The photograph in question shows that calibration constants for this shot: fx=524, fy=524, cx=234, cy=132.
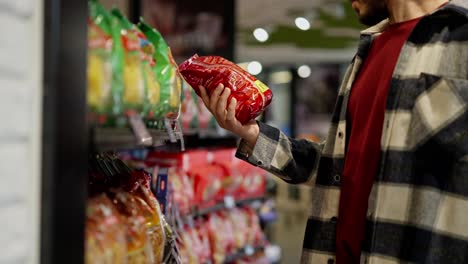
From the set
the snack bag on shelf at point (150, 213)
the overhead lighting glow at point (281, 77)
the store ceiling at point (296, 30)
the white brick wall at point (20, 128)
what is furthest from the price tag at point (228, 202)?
the overhead lighting glow at point (281, 77)

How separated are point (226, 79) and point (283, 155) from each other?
1.49 ft

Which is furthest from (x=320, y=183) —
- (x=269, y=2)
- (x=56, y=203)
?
(x=269, y=2)

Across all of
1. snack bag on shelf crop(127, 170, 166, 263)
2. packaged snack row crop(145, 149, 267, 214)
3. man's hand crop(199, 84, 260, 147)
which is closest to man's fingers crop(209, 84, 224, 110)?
man's hand crop(199, 84, 260, 147)

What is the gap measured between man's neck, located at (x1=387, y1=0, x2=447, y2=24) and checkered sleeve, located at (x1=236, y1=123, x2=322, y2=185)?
575 mm

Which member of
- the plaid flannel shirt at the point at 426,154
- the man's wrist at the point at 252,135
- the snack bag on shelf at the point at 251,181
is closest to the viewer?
the plaid flannel shirt at the point at 426,154

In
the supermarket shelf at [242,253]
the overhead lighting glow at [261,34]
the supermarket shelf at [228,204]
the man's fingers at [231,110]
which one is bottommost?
the supermarket shelf at [242,253]

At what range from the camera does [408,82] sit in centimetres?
162

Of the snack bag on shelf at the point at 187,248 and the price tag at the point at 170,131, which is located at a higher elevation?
the price tag at the point at 170,131

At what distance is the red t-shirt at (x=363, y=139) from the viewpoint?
172 cm

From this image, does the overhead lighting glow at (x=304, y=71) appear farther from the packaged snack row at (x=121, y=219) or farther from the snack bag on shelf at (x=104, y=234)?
the snack bag on shelf at (x=104, y=234)

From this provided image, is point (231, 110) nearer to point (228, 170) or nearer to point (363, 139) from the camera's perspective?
point (363, 139)

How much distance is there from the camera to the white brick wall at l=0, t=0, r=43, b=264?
827 mm

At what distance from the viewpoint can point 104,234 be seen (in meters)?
1.07

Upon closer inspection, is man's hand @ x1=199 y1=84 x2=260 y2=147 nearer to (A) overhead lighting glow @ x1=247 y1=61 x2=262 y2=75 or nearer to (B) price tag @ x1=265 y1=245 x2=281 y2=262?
(B) price tag @ x1=265 y1=245 x2=281 y2=262
